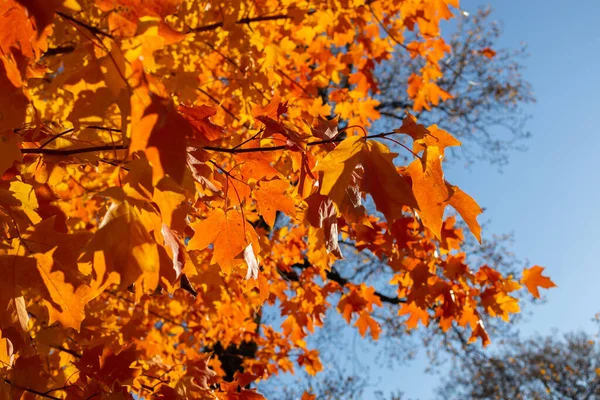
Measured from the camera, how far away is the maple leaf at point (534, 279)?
10.3 ft

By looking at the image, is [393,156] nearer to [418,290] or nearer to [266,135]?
[266,135]

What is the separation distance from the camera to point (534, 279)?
10.5 ft

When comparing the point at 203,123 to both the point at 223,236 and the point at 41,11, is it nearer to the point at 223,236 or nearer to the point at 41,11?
the point at 223,236

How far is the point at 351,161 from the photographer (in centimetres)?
128

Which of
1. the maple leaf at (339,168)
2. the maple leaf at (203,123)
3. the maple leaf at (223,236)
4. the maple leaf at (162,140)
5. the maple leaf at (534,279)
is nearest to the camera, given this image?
the maple leaf at (162,140)

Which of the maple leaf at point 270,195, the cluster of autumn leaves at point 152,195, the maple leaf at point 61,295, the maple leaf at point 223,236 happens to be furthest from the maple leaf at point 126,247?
the maple leaf at point 270,195

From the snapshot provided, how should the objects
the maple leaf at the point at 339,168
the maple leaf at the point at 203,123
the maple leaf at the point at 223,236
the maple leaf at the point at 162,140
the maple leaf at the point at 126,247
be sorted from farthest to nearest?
the maple leaf at the point at 223,236, the maple leaf at the point at 203,123, the maple leaf at the point at 339,168, the maple leaf at the point at 126,247, the maple leaf at the point at 162,140

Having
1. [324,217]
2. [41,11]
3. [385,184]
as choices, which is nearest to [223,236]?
[324,217]

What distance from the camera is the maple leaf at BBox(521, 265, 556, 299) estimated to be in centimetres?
314

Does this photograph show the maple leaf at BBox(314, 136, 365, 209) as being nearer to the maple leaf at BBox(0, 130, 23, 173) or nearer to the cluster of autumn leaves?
the cluster of autumn leaves

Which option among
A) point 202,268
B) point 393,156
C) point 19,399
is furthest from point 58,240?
point 202,268

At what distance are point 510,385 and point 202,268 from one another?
1972 centimetres

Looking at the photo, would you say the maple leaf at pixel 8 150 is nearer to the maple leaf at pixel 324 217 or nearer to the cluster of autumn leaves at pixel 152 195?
the cluster of autumn leaves at pixel 152 195

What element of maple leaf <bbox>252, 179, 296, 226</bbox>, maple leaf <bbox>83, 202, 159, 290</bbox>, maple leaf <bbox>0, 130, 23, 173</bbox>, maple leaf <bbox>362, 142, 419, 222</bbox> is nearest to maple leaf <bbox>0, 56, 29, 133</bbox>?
maple leaf <bbox>0, 130, 23, 173</bbox>
